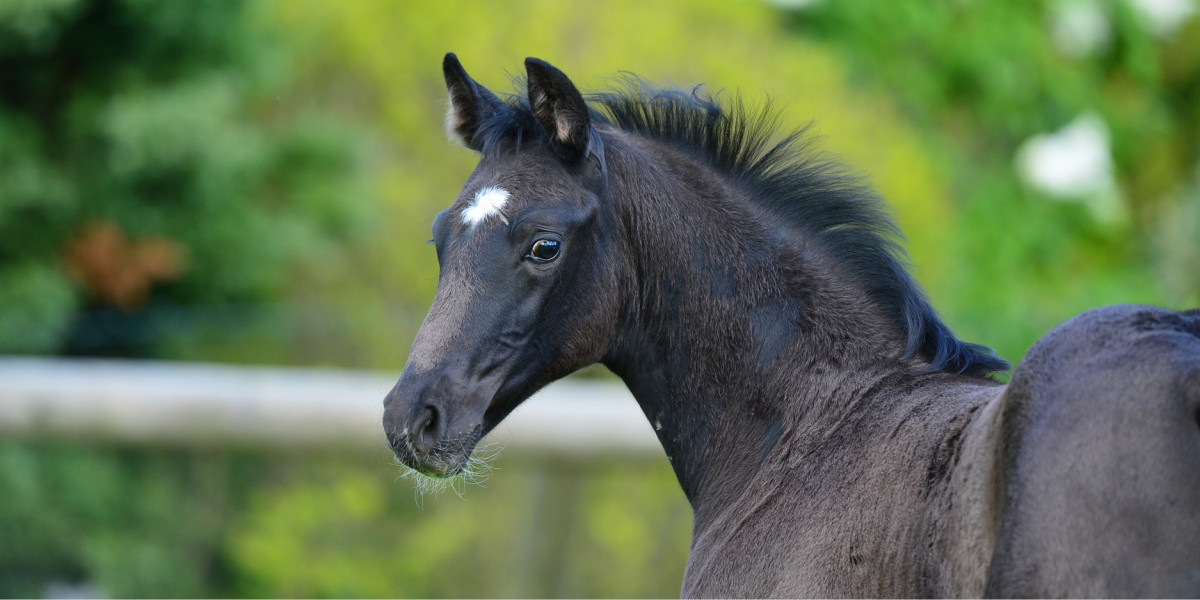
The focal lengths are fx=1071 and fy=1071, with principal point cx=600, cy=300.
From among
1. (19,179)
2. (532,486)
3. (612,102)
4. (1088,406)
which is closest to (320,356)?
(19,179)

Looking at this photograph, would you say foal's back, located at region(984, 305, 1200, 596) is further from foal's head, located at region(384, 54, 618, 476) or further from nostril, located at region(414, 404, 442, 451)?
nostril, located at region(414, 404, 442, 451)

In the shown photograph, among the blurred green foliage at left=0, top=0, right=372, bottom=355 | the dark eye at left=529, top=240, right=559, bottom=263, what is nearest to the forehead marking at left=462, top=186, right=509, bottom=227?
the dark eye at left=529, top=240, right=559, bottom=263

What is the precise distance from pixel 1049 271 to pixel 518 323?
1078 centimetres

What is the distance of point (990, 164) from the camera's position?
12867 mm

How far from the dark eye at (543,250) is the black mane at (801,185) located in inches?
15.2

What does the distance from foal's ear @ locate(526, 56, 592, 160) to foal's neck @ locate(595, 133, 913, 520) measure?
0.13 m

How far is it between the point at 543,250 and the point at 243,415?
4.19 m

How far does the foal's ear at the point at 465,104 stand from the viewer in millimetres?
3309

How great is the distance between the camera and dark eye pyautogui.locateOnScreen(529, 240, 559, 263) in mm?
2973

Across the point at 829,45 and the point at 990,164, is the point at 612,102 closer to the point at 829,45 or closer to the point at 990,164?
the point at 829,45

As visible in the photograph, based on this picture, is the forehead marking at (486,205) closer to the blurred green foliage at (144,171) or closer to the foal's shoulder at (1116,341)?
the foal's shoulder at (1116,341)

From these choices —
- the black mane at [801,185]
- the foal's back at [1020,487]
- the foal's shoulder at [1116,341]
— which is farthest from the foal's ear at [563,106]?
the foal's shoulder at [1116,341]

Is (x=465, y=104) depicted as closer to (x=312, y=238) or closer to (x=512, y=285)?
(x=512, y=285)

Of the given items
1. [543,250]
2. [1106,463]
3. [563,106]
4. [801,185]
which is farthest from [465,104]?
[1106,463]
